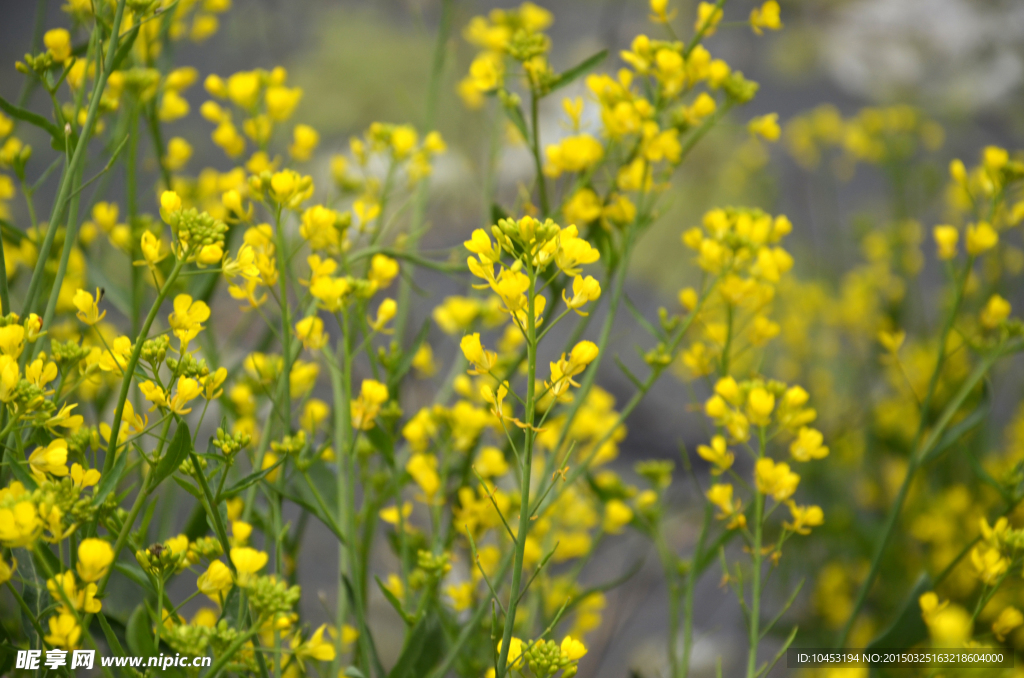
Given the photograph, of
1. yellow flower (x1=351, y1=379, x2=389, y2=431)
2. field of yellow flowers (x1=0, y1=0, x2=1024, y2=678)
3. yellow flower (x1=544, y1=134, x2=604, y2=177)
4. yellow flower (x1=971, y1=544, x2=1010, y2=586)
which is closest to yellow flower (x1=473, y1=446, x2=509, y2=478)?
field of yellow flowers (x1=0, y1=0, x2=1024, y2=678)

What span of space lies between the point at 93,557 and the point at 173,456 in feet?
0.16

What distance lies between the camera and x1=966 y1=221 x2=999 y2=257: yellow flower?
475 millimetres

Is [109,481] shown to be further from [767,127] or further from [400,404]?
[767,127]

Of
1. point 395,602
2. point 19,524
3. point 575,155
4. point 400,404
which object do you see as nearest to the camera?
point 19,524

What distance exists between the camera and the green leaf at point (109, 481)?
12.0 inches

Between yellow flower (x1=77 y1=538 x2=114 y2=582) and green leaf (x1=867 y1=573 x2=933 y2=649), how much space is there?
0.47 m

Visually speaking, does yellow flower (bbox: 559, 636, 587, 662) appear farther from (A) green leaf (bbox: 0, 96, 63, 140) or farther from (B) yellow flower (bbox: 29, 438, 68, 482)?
(A) green leaf (bbox: 0, 96, 63, 140)

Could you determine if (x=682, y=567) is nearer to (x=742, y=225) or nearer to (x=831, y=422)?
(x=742, y=225)

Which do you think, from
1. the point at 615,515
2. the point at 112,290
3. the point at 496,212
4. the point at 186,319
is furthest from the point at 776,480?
the point at 112,290

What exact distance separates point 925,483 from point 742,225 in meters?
0.60

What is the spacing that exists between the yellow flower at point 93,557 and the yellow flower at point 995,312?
1.92 ft

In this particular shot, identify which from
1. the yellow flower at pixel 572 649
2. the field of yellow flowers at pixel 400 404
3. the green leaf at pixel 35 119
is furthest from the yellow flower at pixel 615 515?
the green leaf at pixel 35 119

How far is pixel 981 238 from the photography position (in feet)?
1.57

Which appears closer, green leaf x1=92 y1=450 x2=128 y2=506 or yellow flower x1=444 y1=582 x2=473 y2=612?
green leaf x1=92 y1=450 x2=128 y2=506
